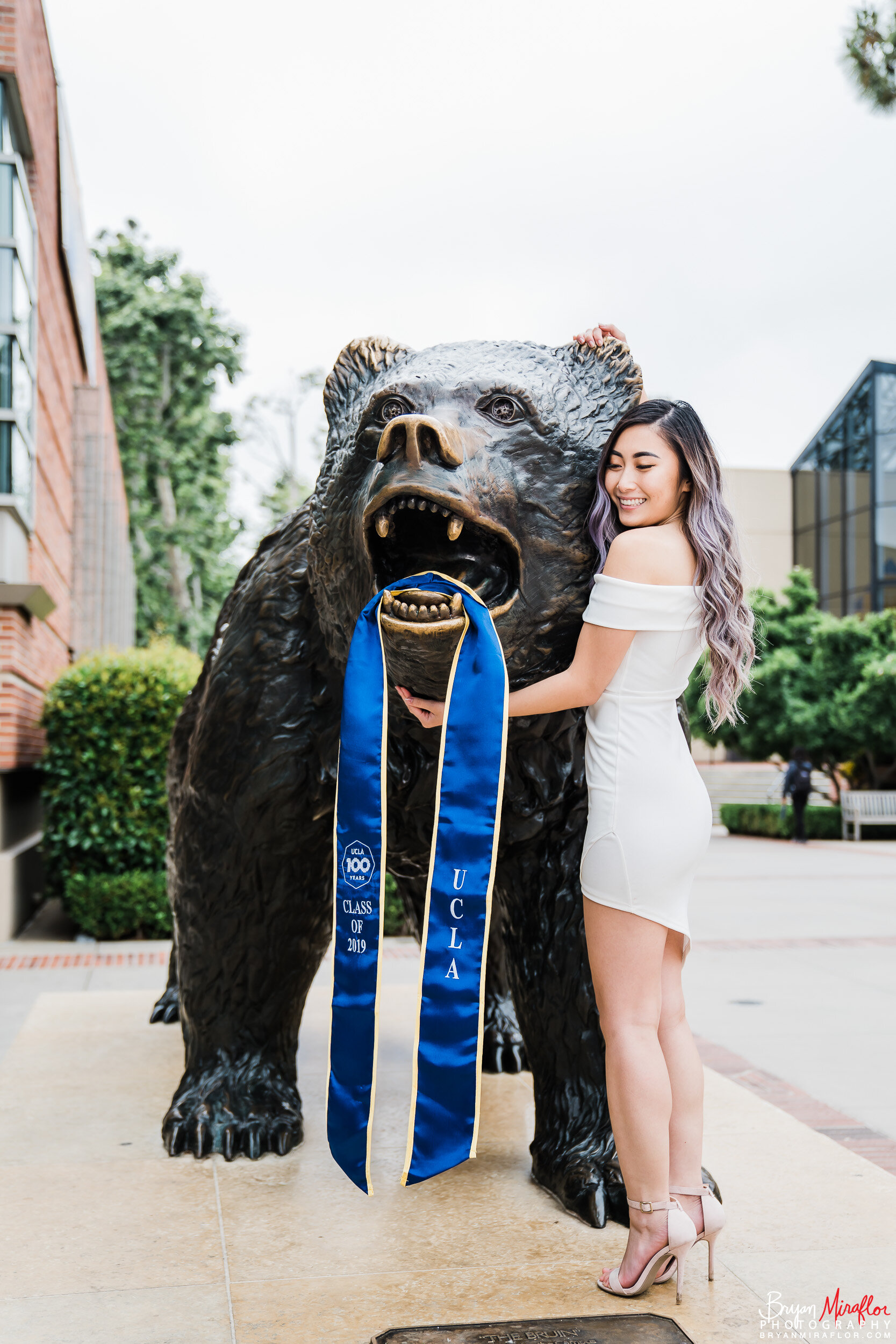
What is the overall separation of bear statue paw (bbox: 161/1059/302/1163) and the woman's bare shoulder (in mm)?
1785

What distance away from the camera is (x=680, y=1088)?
2299 millimetres

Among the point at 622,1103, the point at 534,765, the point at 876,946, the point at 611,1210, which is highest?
the point at 534,765

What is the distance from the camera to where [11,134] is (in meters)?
8.41

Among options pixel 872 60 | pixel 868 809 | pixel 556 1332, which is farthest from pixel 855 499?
pixel 556 1332

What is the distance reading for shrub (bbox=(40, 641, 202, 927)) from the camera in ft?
25.5

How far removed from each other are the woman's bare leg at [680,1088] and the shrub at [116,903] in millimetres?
5818

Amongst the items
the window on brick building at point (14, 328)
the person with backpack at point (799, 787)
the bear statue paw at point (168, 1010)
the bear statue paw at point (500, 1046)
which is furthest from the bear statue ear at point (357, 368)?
the person with backpack at point (799, 787)

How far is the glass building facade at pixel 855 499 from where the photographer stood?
25.3 m

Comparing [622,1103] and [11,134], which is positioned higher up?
[11,134]

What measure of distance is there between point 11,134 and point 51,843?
5.08 metres

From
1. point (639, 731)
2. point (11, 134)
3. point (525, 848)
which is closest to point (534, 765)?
point (525, 848)

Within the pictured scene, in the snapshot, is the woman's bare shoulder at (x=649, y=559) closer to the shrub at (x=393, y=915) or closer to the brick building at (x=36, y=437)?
the shrub at (x=393, y=915)

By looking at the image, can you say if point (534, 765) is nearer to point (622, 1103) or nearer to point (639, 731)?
point (639, 731)

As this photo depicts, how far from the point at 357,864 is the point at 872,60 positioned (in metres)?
7.85
